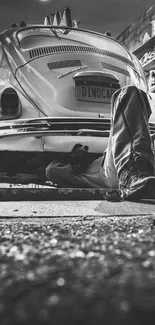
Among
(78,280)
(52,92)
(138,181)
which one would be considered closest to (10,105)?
(52,92)

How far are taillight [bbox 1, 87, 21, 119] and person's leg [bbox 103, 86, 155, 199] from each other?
67 cm

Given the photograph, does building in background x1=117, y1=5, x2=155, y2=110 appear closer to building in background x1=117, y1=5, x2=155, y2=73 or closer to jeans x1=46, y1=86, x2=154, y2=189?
building in background x1=117, y1=5, x2=155, y2=73

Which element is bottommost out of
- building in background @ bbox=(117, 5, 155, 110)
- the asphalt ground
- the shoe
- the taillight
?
the shoe

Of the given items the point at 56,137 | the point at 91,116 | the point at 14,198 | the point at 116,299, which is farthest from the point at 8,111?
the point at 116,299

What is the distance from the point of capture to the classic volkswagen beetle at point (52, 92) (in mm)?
2076

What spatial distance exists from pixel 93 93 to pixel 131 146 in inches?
35.9

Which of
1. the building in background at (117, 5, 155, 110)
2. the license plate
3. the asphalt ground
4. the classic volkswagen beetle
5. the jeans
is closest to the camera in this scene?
the asphalt ground

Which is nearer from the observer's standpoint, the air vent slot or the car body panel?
the car body panel

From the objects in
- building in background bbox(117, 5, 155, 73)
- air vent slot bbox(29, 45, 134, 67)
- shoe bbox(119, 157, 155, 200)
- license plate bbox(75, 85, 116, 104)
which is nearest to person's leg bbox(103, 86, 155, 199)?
shoe bbox(119, 157, 155, 200)

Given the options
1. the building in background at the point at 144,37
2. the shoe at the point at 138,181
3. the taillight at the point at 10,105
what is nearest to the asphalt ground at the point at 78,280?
the shoe at the point at 138,181

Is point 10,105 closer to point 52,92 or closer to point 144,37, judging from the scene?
point 52,92

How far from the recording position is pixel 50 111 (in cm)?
221

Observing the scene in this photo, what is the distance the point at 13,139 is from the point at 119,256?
1.83 meters

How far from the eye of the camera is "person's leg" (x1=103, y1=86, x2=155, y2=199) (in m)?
1.31
